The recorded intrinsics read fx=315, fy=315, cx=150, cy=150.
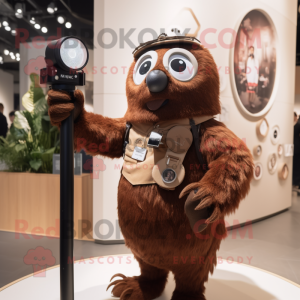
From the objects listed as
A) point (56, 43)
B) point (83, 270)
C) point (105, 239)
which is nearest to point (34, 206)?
point (105, 239)

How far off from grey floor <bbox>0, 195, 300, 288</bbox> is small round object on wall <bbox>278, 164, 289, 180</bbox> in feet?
2.05

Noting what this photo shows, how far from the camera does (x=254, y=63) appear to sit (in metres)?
2.99

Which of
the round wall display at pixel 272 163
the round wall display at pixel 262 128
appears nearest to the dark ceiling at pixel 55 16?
the round wall display at pixel 262 128

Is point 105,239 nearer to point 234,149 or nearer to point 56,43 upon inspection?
point 234,149

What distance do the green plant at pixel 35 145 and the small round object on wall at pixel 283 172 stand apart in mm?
2379

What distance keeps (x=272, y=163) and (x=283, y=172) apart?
1.08 ft

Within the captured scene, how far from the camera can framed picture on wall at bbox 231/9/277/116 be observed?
2.82 metres

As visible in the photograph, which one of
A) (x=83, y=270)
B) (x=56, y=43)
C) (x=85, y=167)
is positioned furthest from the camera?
(x=85, y=167)

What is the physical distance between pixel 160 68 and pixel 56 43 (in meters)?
Result: 0.39

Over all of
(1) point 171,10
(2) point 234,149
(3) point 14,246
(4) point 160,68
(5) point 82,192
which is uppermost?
(1) point 171,10

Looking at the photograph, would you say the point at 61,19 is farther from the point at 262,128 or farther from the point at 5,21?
the point at 262,128

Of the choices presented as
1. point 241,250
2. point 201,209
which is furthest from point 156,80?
point 241,250

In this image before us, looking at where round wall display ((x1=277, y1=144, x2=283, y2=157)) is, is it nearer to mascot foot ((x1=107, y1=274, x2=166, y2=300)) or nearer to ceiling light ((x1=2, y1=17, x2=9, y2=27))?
mascot foot ((x1=107, y1=274, x2=166, y2=300))

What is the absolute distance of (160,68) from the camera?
115 cm
